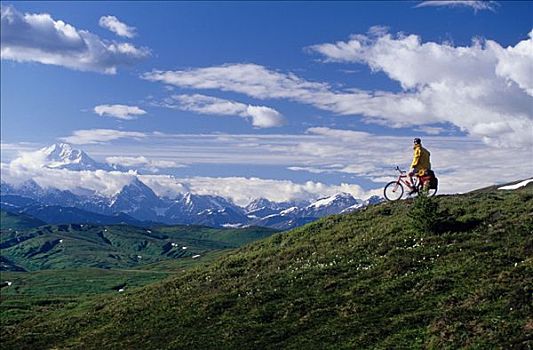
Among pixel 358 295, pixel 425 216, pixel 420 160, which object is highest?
pixel 420 160

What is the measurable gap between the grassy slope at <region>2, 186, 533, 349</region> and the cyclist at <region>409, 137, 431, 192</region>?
10.3 ft

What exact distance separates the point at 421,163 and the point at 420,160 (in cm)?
30

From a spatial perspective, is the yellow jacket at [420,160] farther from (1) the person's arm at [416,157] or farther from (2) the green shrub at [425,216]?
(2) the green shrub at [425,216]

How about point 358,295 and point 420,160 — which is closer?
point 358,295

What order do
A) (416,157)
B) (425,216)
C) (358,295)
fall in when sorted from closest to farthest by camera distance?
(358,295)
(425,216)
(416,157)

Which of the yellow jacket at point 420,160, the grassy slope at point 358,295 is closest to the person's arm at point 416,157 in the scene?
the yellow jacket at point 420,160

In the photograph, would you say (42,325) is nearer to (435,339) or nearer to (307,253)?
(307,253)

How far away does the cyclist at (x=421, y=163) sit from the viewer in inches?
1877

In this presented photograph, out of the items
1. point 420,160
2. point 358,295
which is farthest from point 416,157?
point 358,295

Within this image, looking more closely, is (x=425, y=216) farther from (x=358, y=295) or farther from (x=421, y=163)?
(x=358, y=295)

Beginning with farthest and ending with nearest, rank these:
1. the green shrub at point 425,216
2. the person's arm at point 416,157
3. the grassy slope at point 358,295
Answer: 1. the person's arm at point 416,157
2. the green shrub at point 425,216
3. the grassy slope at point 358,295

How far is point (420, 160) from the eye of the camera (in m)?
48.2

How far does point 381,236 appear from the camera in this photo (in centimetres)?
4566

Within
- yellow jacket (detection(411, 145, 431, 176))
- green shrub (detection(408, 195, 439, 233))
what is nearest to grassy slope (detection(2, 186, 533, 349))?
green shrub (detection(408, 195, 439, 233))
